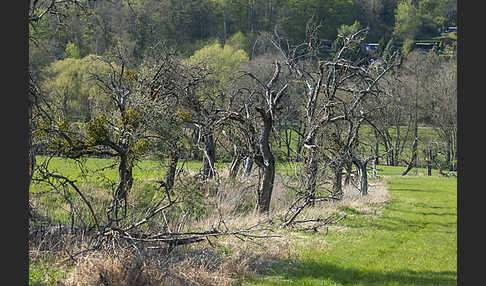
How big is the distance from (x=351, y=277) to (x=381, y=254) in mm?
2341

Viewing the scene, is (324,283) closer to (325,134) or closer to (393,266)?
(393,266)

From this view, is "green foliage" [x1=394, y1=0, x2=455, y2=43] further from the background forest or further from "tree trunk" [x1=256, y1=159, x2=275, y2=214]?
"tree trunk" [x1=256, y1=159, x2=275, y2=214]

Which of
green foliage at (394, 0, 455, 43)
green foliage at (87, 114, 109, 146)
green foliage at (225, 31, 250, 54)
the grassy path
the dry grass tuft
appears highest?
green foliage at (394, 0, 455, 43)

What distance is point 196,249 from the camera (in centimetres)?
838

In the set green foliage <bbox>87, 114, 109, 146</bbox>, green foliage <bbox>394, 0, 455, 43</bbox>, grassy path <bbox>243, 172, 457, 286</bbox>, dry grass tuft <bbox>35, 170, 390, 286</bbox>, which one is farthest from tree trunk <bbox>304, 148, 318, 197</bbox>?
green foliage <bbox>394, 0, 455, 43</bbox>

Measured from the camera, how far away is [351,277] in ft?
27.6

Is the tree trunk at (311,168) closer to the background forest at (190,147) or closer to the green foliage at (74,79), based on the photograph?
the background forest at (190,147)

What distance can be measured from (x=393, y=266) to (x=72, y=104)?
34.5 meters

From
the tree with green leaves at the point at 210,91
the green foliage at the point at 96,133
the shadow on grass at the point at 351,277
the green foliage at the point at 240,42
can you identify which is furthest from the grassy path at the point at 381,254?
the green foliage at the point at 240,42

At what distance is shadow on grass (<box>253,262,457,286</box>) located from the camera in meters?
7.92

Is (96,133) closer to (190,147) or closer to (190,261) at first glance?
(190,147)

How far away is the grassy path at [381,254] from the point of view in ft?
27.3

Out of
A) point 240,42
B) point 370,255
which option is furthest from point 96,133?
point 240,42

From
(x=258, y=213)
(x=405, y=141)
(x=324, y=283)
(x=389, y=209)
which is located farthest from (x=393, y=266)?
(x=405, y=141)
